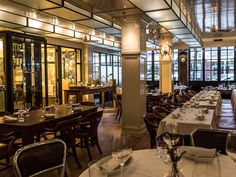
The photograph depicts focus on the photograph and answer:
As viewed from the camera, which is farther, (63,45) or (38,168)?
(63,45)

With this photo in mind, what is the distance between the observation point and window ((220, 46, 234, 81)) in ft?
49.3

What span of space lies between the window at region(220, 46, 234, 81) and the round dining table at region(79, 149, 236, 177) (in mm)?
14410

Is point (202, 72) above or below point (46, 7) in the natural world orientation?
below

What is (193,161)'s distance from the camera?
6.34 feet

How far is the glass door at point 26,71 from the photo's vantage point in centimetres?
747

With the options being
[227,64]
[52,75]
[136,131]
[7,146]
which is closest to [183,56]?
[227,64]

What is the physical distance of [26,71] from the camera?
25.7 ft

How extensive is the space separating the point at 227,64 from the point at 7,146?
46.9ft

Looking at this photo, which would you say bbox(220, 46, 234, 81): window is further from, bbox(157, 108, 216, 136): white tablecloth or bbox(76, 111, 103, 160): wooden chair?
bbox(76, 111, 103, 160): wooden chair

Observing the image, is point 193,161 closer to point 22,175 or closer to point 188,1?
point 22,175

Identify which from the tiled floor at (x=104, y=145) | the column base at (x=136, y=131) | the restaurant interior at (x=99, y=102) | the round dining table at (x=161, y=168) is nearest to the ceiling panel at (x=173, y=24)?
the restaurant interior at (x=99, y=102)

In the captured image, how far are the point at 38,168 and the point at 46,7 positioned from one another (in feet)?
13.5

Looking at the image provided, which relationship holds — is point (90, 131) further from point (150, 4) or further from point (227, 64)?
point (227, 64)

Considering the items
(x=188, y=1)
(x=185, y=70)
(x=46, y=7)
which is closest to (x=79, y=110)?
(x=46, y=7)
